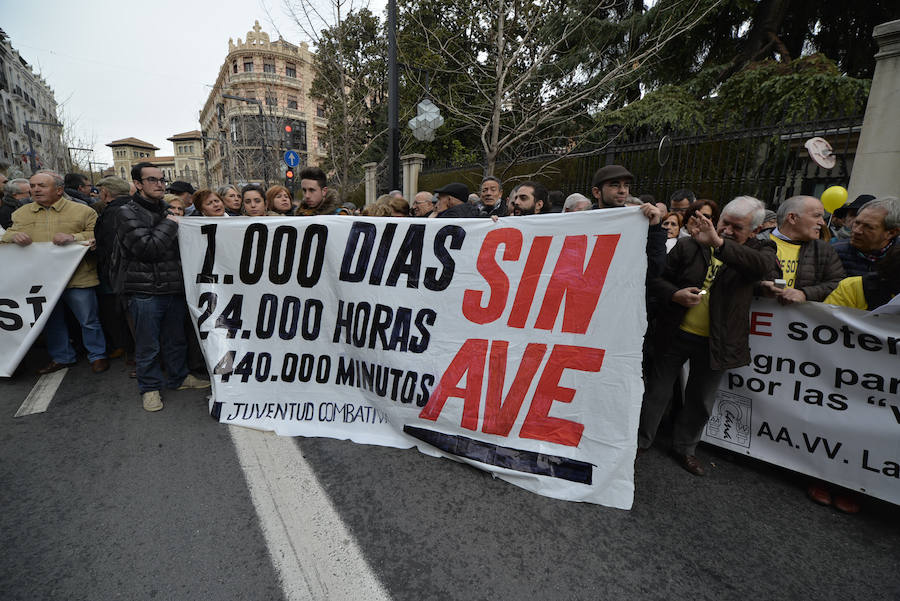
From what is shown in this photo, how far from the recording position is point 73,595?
178 cm

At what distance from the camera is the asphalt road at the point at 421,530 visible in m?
1.90

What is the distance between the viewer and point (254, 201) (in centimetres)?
420

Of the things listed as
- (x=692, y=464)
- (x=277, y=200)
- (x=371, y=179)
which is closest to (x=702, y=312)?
(x=692, y=464)

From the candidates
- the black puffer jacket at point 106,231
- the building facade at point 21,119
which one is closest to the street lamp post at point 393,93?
the black puffer jacket at point 106,231

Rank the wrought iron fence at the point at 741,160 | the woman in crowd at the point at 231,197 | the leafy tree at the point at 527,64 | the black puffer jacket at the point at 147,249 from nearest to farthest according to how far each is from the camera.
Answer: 1. the black puffer jacket at the point at 147,249
2. the woman in crowd at the point at 231,197
3. the wrought iron fence at the point at 741,160
4. the leafy tree at the point at 527,64

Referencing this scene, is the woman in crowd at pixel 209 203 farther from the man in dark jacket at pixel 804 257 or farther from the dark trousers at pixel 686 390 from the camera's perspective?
the man in dark jacket at pixel 804 257

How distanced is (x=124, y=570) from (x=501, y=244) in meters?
2.57

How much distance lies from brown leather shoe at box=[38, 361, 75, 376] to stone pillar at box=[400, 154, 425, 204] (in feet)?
36.7

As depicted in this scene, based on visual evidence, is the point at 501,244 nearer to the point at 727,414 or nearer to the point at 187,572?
the point at 727,414

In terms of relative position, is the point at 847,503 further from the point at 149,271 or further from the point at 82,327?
the point at 82,327

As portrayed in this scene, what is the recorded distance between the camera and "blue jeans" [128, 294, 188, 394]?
142 inches

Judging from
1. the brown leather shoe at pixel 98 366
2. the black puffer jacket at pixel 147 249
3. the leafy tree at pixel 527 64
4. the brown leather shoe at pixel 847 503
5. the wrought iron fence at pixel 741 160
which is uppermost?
the leafy tree at pixel 527 64

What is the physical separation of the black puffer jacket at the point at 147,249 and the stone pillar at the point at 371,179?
1417 cm

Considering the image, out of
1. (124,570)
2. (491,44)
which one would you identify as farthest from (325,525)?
(491,44)
